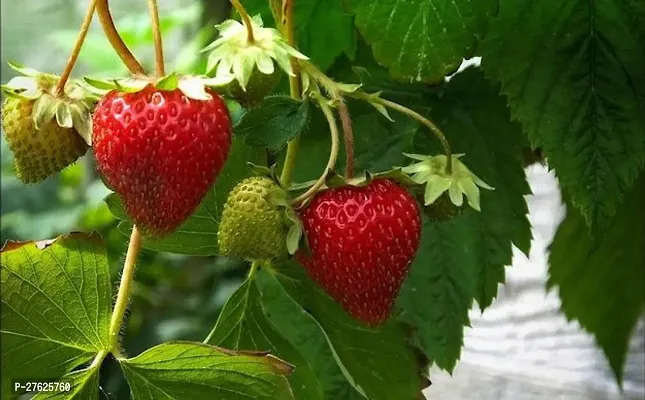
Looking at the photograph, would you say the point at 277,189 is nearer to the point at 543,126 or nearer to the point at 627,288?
the point at 543,126

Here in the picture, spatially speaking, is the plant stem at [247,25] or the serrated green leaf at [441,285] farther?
the serrated green leaf at [441,285]

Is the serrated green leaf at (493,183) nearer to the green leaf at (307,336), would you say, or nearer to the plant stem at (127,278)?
the green leaf at (307,336)

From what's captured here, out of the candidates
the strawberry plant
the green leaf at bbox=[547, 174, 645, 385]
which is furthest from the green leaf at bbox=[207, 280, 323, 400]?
the green leaf at bbox=[547, 174, 645, 385]

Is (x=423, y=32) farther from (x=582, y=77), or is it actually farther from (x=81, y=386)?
(x=81, y=386)

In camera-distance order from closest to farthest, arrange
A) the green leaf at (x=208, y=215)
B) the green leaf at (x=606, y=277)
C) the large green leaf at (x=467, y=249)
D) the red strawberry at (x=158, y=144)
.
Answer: the red strawberry at (x=158, y=144), the green leaf at (x=208, y=215), the large green leaf at (x=467, y=249), the green leaf at (x=606, y=277)

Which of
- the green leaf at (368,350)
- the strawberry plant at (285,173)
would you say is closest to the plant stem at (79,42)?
the strawberry plant at (285,173)

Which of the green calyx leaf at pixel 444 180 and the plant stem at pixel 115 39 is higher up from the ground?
the plant stem at pixel 115 39

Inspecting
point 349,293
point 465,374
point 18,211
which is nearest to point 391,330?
point 349,293
